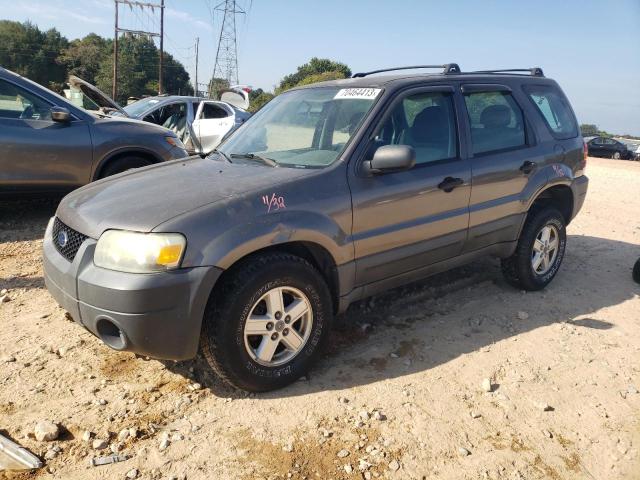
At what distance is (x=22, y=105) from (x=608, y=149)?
32435 mm

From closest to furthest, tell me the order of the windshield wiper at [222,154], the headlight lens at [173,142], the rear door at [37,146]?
the windshield wiper at [222,154] < the rear door at [37,146] < the headlight lens at [173,142]

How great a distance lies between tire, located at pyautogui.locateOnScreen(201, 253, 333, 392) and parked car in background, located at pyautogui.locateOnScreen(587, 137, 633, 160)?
3223 cm

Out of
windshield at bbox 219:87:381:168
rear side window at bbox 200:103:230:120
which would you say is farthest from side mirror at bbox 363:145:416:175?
rear side window at bbox 200:103:230:120

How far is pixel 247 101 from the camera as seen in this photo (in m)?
14.0

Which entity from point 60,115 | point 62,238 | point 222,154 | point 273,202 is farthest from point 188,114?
point 273,202

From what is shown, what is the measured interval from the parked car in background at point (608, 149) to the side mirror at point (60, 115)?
31223 mm

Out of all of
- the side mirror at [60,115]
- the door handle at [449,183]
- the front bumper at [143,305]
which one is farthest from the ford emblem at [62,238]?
the side mirror at [60,115]

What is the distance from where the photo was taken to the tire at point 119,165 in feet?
20.2

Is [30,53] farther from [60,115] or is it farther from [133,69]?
[60,115]

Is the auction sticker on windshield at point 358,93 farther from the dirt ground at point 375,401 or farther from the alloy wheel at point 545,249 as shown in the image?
the alloy wheel at point 545,249

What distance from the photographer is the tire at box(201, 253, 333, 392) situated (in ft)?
9.16

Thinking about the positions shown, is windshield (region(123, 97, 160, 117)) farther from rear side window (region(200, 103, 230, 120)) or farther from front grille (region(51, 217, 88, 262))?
front grille (region(51, 217, 88, 262))

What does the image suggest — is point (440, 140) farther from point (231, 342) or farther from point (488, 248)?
point (231, 342)

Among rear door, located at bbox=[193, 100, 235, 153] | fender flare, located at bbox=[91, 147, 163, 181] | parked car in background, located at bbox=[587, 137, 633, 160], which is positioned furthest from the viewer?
parked car in background, located at bbox=[587, 137, 633, 160]
